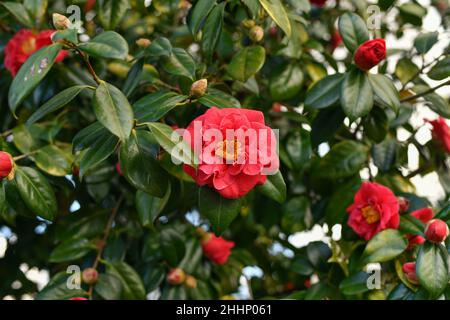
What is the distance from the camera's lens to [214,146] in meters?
1.08

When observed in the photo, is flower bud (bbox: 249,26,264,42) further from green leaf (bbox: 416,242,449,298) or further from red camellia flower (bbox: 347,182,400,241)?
green leaf (bbox: 416,242,449,298)

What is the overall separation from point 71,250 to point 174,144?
59cm

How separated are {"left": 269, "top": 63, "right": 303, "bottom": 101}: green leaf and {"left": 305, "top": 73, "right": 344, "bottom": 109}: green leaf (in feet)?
0.44

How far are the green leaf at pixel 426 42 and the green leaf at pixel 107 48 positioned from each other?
0.68 metres

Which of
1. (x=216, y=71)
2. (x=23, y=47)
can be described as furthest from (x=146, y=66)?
(x=23, y=47)

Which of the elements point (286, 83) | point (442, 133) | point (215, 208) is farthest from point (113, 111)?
point (442, 133)

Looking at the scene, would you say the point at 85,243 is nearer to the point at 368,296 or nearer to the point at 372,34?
the point at 368,296

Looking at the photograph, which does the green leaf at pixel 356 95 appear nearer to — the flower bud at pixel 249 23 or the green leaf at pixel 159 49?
the flower bud at pixel 249 23

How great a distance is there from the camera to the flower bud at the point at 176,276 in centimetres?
155

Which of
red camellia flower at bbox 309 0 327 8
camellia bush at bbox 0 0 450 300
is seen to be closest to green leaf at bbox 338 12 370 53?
camellia bush at bbox 0 0 450 300

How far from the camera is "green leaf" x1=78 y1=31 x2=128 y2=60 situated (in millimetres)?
1103

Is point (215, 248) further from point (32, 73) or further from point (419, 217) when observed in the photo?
point (32, 73)

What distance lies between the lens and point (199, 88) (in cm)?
116

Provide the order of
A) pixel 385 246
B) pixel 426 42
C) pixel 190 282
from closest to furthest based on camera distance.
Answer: pixel 385 246 → pixel 426 42 → pixel 190 282
